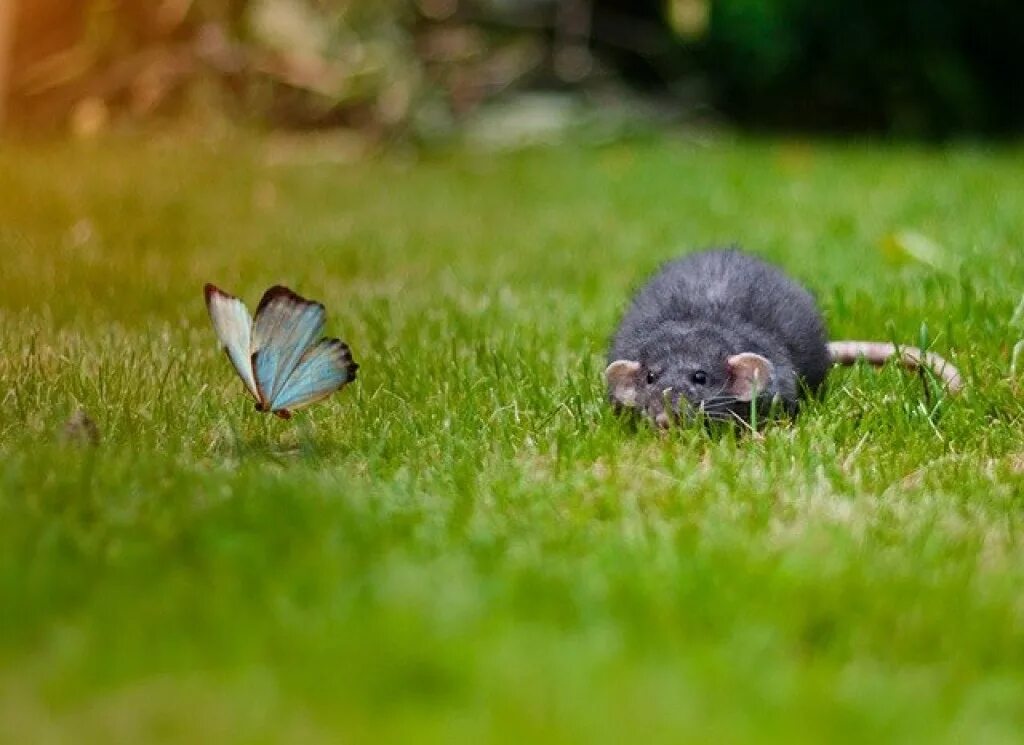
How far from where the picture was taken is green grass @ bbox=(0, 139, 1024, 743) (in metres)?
1.84

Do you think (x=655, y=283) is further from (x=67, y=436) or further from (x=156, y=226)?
(x=156, y=226)

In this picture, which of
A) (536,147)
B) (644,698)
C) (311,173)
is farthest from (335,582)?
(536,147)

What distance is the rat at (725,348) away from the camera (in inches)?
133

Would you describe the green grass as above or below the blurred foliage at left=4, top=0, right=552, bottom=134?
below

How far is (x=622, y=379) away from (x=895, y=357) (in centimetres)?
74

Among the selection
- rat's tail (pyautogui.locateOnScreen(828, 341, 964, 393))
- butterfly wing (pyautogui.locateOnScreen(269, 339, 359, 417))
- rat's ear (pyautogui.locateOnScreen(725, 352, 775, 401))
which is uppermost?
butterfly wing (pyautogui.locateOnScreen(269, 339, 359, 417))

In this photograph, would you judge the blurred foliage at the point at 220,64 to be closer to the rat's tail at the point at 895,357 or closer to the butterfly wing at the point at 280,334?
the rat's tail at the point at 895,357

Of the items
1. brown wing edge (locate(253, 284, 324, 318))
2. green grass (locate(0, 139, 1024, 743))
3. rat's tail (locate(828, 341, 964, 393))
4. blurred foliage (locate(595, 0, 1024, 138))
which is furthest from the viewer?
blurred foliage (locate(595, 0, 1024, 138))

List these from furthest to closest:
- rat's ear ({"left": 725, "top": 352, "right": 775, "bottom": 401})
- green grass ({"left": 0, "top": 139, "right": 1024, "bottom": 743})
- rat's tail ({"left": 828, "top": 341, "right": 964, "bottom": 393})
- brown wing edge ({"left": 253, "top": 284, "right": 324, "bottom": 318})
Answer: rat's tail ({"left": 828, "top": 341, "right": 964, "bottom": 393}) < rat's ear ({"left": 725, "top": 352, "right": 775, "bottom": 401}) < brown wing edge ({"left": 253, "top": 284, "right": 324, "bottom": 318}) < green grass ({"left": 0, "top": 139, "right": 1024, "bottom": 743})

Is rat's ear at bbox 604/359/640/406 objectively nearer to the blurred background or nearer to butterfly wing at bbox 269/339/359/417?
butterfly wing at bbox 269/339/359/417

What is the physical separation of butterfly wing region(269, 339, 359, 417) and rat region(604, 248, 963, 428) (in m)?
0.70

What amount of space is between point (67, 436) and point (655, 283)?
5.51 ft

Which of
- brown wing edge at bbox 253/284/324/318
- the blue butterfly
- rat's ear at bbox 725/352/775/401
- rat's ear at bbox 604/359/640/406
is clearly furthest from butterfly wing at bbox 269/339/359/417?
rat's ear at bbox 725/352/775/401

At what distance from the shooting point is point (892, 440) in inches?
125
